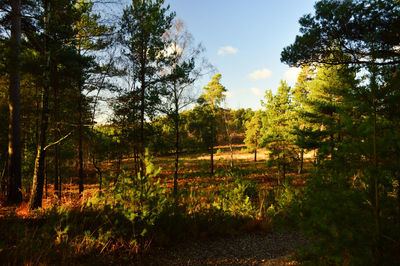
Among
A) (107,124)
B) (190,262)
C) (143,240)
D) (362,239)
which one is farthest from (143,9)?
(362,239)

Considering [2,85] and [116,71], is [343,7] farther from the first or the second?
[2,85]

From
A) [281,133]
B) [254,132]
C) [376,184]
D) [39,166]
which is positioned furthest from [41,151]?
[254,132]

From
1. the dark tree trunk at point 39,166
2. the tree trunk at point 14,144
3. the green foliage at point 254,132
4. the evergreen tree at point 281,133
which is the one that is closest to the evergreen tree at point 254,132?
the green foliage at point 254,132

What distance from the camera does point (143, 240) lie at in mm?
3828

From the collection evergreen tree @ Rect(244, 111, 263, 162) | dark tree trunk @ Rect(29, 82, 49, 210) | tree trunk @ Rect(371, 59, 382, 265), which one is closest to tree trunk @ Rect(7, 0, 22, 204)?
dark tree trunk @ Rect(29, 82, 49, 210)

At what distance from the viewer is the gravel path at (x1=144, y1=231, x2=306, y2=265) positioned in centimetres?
357

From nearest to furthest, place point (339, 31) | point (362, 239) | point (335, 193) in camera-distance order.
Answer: point (362, 239) → point (335, 193) → point (339, 31)

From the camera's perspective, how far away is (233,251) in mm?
4055

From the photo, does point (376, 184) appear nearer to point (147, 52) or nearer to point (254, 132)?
point (147, 52)

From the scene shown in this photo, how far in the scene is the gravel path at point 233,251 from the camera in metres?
3.57

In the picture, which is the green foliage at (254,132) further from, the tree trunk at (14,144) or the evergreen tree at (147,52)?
the tree trunk at (14,144)

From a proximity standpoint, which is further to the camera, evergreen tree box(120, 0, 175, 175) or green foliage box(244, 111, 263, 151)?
green foliage box(244, 111, 263, 151)

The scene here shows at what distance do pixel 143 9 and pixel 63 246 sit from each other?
9.40 metres

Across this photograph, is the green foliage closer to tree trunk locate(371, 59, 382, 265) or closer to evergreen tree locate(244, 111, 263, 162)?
evergreen tree locate(244, 111, 263, 162)
